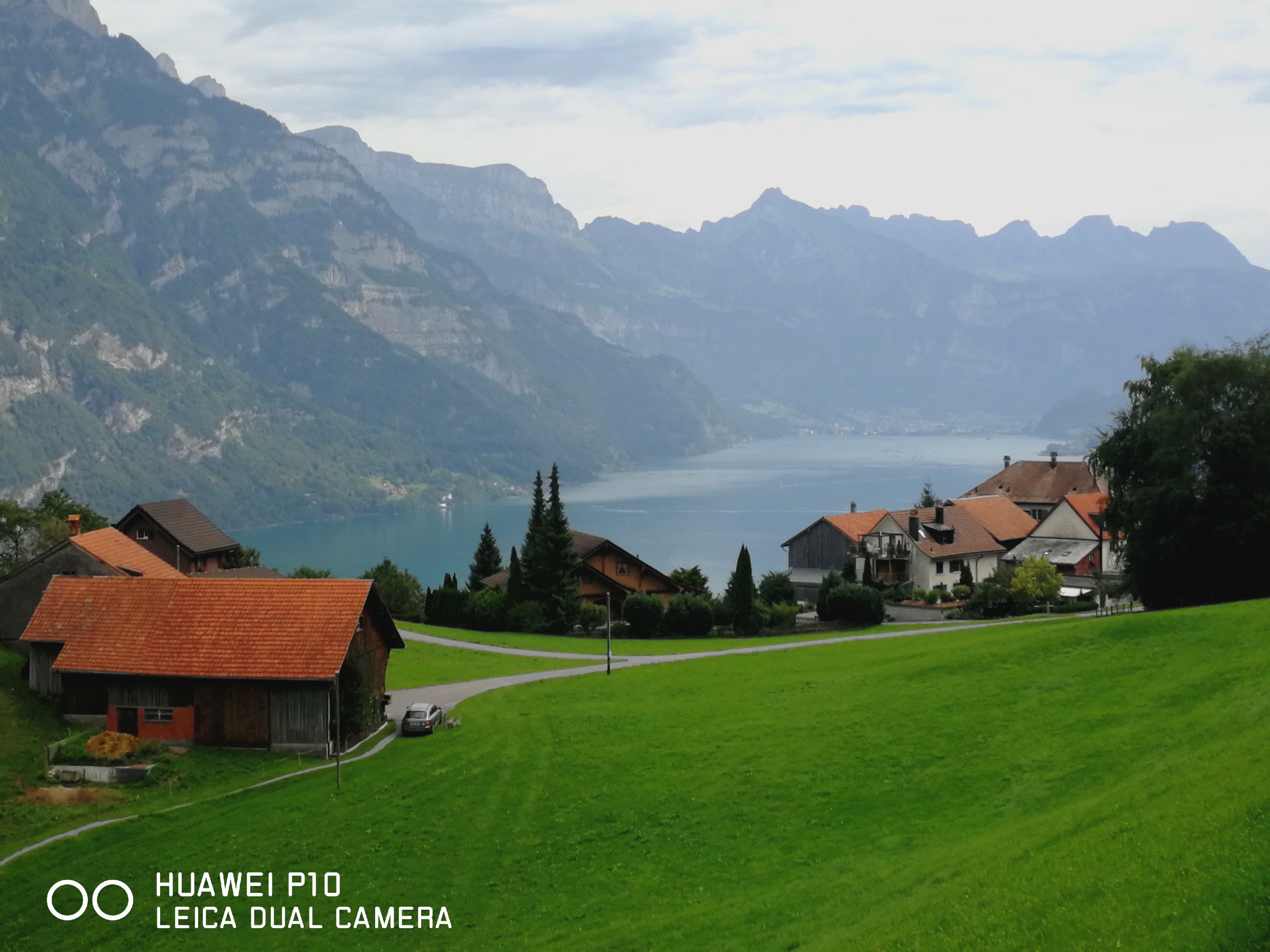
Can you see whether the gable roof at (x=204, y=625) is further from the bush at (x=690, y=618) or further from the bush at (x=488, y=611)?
the bush at (x=488, y=611)

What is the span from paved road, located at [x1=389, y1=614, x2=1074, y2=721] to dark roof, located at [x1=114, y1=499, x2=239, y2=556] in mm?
12582

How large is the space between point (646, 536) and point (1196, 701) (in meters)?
160

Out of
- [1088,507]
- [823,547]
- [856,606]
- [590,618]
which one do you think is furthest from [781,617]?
[1088,507]

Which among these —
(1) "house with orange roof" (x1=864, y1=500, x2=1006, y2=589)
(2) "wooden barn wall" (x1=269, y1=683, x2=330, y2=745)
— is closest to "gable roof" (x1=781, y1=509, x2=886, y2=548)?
(1) "house with orange roof" (x1=864, y1=500, x2=1006, y2=589)

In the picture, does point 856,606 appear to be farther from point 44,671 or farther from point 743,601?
point 44,671

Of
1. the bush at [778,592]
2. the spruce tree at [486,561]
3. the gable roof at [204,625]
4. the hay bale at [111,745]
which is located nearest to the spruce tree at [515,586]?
the bush at [778,592]

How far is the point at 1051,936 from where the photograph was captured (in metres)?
14.1

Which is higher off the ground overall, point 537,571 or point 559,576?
point 537,571

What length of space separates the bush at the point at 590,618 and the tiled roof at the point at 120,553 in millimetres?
20586

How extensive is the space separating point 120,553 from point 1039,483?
65696 millimetres

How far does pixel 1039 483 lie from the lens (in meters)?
91.8

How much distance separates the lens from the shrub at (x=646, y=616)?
201 ft

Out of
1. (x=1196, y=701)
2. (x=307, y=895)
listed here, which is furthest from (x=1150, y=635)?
(x=307, y=895)

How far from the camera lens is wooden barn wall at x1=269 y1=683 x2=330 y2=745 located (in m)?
34.3
